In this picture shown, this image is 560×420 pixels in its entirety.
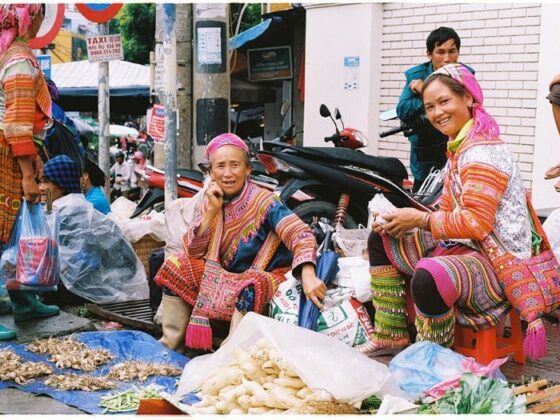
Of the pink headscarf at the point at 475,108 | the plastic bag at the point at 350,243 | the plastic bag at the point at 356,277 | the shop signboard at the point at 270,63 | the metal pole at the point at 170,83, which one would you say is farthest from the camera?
the shop signboard at the point at 270,63

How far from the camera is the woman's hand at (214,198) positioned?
4.30 meters

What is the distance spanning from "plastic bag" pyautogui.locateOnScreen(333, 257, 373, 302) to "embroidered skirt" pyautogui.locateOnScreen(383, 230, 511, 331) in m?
0.31

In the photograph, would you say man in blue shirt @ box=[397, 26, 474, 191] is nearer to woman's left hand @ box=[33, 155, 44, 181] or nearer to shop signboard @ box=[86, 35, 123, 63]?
woman's left hand @ box=[33, 155, 44, 181]

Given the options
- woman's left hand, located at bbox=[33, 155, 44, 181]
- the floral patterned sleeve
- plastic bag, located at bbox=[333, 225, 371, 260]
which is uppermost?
the floral patterned sleeve

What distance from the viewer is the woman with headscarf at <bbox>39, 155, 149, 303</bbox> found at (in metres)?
5.73

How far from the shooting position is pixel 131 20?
2867 centimetres

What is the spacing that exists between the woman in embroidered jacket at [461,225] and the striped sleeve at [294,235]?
0.41 m

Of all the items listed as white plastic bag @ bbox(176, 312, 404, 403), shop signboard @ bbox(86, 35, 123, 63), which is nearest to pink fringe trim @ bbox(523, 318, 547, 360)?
white plastic bag @ bbox(176, 312, 404, 403)

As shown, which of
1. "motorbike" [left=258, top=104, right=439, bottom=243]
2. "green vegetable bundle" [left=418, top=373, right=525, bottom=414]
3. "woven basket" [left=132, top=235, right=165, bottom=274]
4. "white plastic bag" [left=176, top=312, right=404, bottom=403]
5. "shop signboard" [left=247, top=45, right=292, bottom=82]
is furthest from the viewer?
"shop signboard" [left=247, top=45, right=292, bottom=82]

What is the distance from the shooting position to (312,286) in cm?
407

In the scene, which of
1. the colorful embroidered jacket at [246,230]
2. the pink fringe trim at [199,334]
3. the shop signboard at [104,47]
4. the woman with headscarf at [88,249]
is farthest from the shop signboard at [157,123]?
the shop signboard at [104,47]

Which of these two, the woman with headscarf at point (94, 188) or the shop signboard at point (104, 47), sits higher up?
the shop signboard at point (104, 47)

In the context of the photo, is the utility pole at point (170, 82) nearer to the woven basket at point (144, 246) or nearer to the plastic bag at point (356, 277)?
the plastic bag at point (356, 277)

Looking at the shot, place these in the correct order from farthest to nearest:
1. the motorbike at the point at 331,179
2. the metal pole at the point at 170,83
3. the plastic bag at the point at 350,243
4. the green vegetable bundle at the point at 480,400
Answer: the motorbike at the point at 331,179 < the plastic bag at the point at 350,243 < the metal pole at the point at 170,83 < the green vegetable bundle at the point at 480,400
